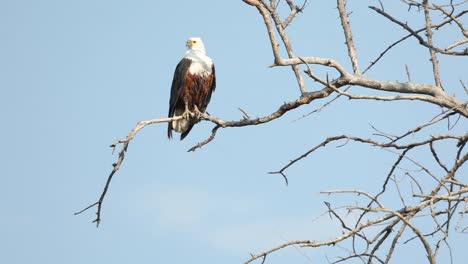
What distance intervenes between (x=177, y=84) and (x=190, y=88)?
166mm

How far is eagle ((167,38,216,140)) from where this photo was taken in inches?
328

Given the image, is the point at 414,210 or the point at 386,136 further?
the point at 386,136

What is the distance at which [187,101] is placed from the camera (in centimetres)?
832

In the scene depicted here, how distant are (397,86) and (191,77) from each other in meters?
4.25

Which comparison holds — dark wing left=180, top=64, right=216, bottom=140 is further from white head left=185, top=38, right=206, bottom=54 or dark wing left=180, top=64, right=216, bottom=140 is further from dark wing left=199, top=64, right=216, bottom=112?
white head left=185, top=38, right=206, bottom=54

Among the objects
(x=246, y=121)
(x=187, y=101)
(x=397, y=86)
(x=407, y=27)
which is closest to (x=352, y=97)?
(x=397, y=86)

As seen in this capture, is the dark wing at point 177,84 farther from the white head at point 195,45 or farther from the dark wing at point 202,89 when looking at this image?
the white head at point 195,45

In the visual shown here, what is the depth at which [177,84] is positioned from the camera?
842 centimetres

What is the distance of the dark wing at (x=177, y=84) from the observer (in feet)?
27.5

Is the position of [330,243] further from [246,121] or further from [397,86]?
[246,121]

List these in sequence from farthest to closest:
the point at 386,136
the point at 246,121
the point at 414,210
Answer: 1. the point at 246,121
2. the point at 386,136
3. the point at 414,210

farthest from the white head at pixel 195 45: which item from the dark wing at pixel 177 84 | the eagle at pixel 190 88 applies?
the dark wing at pixel 177 84

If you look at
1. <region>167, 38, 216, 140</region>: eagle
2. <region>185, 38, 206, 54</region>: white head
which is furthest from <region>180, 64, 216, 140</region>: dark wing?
<region>185, 38, 206, 54</region>: white head

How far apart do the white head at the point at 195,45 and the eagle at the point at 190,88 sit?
0.22 m
